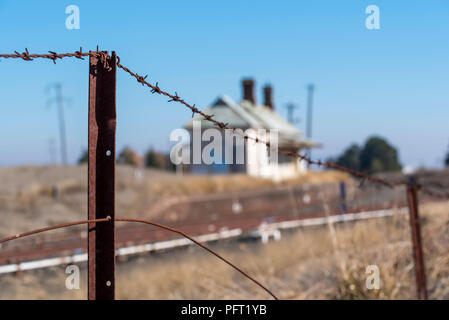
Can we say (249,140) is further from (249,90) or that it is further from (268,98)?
(268,98)

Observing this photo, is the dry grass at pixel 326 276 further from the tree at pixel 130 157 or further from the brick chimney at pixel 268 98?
the tree at pixel 130 157

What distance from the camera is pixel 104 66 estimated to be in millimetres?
2318

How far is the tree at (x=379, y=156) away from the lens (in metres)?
18.2

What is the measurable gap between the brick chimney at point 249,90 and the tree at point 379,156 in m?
13.1

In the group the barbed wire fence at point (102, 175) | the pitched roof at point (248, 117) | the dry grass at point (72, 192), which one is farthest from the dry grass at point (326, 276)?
the pitched roof at point (248, 117)

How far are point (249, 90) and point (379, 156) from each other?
16.7m

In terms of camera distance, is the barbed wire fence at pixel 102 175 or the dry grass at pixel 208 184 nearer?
the barbed wire fence at pixel 102 175

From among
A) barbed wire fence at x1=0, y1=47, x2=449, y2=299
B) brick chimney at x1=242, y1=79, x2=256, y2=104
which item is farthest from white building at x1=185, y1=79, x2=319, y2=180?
barbed wire fence at x1=0, y1=47, x2=449, y2=299

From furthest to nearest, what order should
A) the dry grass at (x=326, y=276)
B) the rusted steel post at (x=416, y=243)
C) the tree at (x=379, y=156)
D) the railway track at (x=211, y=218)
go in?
the tree at (x=379, y=156) < the railway track at (x=211, y=218) < the dry grass at (x=326, y=276) < the rusted steel post at (x=416, y=243)

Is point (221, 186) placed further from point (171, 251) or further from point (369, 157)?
point (171, 251)

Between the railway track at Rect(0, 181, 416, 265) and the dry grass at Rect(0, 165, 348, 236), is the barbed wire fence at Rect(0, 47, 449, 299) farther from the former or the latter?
the dry grass at Rect(0, 165, 348, 236)

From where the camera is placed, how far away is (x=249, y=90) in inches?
1404

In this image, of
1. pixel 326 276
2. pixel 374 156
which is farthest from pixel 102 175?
pixel 374 156
